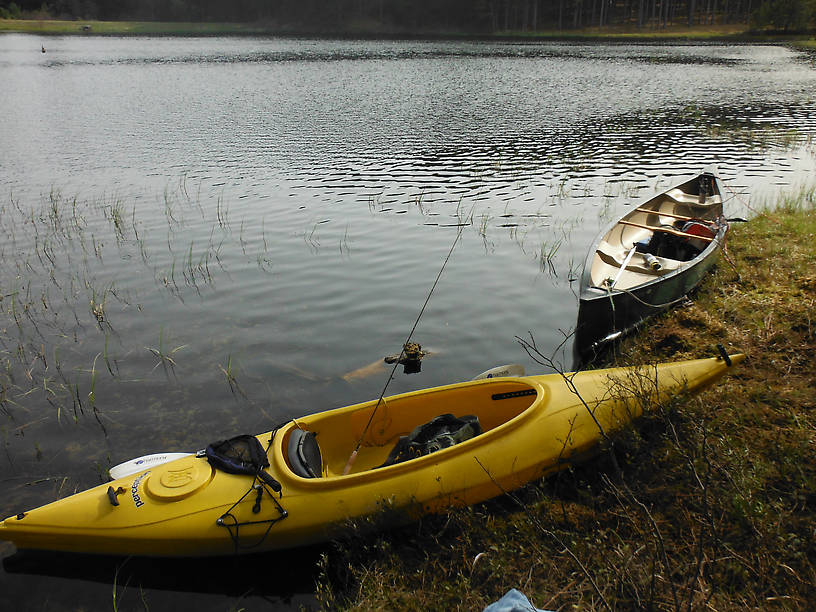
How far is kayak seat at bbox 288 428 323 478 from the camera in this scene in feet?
15.6

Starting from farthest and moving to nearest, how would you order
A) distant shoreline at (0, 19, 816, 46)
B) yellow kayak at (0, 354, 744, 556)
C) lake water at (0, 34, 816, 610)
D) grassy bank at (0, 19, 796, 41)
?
grassy bank at (0, 19, 796, 41) → distant shoreline at (0, 19, 816, 46) → lake water at (0, 34, 816, 610) → yellow kayak at (0, 354, 744, 556)

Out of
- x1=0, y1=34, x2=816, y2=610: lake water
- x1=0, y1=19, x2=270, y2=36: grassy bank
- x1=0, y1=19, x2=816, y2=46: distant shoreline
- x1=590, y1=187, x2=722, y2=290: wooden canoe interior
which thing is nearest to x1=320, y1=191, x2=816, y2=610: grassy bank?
x1=0, y1=34, x2=816, y2=610: lake water

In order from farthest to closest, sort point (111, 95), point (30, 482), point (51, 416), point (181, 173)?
point (111, 95) → point (181, 173) → point (51, 416) → point (30, 482)

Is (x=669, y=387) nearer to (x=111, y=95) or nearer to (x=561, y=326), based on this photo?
(x=561, y=326)

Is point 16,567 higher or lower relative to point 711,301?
lower

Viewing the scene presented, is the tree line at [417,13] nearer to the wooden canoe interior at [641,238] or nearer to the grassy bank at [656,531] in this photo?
the wooden canoe interior at [641,238]

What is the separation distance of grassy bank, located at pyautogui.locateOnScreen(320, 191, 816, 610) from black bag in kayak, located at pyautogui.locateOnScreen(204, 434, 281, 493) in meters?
0.86

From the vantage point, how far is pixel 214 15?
97.9m

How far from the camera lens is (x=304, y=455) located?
491 centimetres

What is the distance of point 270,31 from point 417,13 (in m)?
22.9

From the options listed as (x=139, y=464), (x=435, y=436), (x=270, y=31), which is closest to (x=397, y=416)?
(x=435, y=436)

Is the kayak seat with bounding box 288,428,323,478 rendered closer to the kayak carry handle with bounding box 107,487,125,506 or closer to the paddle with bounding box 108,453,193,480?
the paddle with bounding box 108,453,193,480

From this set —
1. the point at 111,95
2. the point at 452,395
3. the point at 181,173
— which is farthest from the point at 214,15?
the point at 452,395

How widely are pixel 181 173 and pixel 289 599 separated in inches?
572
